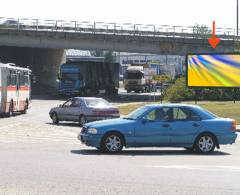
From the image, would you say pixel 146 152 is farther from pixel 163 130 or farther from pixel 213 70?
pixel 213 70

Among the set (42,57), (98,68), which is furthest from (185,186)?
(42,57)

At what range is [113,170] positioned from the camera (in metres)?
14.0

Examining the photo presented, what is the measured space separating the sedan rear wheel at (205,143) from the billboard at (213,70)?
28002mm

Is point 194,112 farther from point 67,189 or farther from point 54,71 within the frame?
point 54,71

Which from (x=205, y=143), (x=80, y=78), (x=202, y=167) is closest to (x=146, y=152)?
(x=205, y=143)

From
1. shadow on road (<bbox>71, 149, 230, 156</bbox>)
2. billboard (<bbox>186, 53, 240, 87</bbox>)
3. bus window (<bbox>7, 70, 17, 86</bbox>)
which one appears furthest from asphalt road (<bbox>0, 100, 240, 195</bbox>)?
billboard (<bbox>186, 53, 240, 87</bbox>)

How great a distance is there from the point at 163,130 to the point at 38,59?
68.8 metres

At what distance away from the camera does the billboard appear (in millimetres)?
46062

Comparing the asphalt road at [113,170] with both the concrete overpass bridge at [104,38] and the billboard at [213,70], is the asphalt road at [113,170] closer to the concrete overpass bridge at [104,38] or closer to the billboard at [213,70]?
the billboard at [213,70]

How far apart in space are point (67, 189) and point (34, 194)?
733 millimetres

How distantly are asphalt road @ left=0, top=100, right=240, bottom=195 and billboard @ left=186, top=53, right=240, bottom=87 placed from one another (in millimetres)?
25369

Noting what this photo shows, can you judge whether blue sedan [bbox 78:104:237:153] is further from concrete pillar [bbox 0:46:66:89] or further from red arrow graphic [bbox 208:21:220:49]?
concrete pillar [bbox 0:46:66:89]

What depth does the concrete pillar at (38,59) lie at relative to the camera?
8190 centimetres

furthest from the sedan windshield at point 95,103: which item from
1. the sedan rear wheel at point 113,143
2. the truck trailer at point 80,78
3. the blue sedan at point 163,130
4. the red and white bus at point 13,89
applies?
the truck trailer at point 80,78
